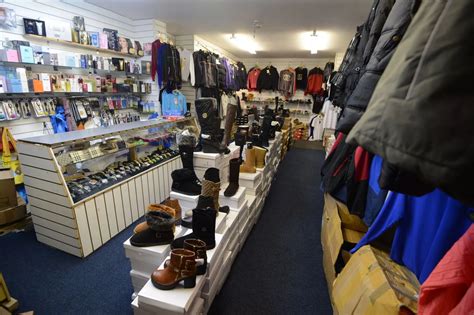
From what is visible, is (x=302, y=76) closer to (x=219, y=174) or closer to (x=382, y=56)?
(x=219, y=174)

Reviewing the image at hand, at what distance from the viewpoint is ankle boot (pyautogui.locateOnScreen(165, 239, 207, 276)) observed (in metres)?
1.34

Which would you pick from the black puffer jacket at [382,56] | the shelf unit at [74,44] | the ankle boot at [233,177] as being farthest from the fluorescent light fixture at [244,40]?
the black puffer jacket at [382,56]

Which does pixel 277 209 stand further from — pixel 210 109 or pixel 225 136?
pixel 210 109

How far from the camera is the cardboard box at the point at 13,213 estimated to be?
2.40 meters

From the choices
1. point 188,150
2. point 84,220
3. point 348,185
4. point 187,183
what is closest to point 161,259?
point 187,183

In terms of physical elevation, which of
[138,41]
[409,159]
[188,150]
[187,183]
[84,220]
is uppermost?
[138,41]

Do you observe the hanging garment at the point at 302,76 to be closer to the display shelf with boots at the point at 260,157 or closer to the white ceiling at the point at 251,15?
the white ceiling at the point at 251,15

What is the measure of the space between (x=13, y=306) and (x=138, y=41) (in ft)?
13.3

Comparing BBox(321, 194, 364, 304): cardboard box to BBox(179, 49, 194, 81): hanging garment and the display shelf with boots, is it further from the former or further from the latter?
BBox(179, 49, 194, 81): hanging garment

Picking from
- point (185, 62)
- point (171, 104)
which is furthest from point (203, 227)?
point (185, 62)

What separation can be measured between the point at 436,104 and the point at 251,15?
13.2 feet

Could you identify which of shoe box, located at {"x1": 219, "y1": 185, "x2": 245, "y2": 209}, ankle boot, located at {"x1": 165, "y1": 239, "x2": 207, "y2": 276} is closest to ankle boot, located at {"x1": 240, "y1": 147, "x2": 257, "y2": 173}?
shoe box, located at {"x1": 219, "y1": 185, "x2": 245, "y2": 209}

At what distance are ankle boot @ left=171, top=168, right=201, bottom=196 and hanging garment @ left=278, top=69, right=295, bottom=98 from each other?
687cm

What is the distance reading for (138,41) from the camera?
422 cm
